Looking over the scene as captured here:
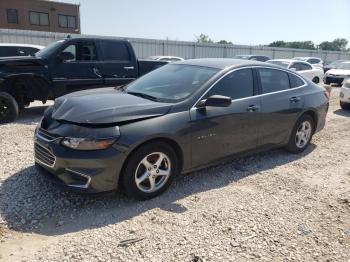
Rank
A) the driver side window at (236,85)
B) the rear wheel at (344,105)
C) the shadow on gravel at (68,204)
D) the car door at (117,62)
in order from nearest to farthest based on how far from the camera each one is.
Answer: the shadow on gravel at (68,204)
the driver side window at (236,85)
the car door at (117,62)
the rear wheel at (344,105)

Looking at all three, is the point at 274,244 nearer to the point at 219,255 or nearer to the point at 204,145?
the point at 219,255

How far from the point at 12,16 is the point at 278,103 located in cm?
4407

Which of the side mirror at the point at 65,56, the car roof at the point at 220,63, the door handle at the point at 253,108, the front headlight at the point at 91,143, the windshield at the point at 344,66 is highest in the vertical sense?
the side mirror at the point at 65,56

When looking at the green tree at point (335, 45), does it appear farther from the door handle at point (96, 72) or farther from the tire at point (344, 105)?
the door handle at point (96, 72)

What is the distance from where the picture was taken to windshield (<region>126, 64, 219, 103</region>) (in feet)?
15.1

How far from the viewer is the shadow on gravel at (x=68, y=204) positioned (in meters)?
3.67

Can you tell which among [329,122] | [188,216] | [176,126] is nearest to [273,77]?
[176,126]

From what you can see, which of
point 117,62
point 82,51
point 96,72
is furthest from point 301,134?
point 82,51

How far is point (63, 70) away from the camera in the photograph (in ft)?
27.8

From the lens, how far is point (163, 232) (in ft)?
11.7

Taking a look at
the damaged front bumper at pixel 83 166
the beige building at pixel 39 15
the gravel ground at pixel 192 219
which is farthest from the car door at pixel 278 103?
the beige building at pixel 39 15

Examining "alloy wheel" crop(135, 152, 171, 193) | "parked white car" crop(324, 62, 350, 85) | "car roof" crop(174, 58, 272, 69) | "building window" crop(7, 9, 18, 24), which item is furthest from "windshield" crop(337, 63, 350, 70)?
"building window" crop(7, 9, 18, 24)

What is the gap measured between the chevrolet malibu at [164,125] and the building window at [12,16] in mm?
42926

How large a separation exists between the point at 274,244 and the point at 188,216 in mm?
945
